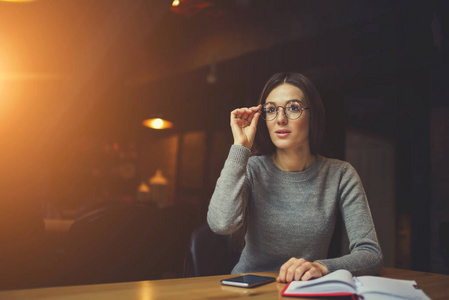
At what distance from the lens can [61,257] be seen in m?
2.28

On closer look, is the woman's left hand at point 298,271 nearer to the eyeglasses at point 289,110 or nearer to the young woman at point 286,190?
the young woman at point 286,190

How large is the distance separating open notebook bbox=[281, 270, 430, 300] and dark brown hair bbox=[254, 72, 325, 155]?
0.81 metres

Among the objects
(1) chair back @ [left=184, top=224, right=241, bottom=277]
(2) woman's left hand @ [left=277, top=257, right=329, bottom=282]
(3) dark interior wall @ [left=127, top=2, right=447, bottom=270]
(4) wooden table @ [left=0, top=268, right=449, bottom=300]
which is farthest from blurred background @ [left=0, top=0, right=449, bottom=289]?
(2) woman's left hand @ [left=277, top=257, right=329, bottom=282]

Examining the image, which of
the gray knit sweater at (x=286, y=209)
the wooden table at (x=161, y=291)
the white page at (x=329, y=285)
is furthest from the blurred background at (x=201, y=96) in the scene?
the white page at (x=329, y=285)

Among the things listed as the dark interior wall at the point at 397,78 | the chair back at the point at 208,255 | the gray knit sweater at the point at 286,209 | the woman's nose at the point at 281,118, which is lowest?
the chair back at the point at 208,255

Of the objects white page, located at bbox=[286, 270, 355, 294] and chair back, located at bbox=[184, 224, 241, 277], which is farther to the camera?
chair back, located at bbox=[184, 224, 241, 277]

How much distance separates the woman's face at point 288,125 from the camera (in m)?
1.55

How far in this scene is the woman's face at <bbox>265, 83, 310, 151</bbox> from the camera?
61.2 inches

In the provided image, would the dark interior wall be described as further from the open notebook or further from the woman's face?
the open notebook

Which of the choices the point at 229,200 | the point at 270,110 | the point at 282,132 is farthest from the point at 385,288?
the point at 270,110

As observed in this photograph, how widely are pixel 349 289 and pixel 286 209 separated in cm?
66

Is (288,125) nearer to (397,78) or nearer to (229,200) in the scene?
(229,200)

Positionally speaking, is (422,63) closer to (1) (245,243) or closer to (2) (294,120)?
(2) (294,120)

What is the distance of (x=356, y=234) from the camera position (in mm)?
1400
